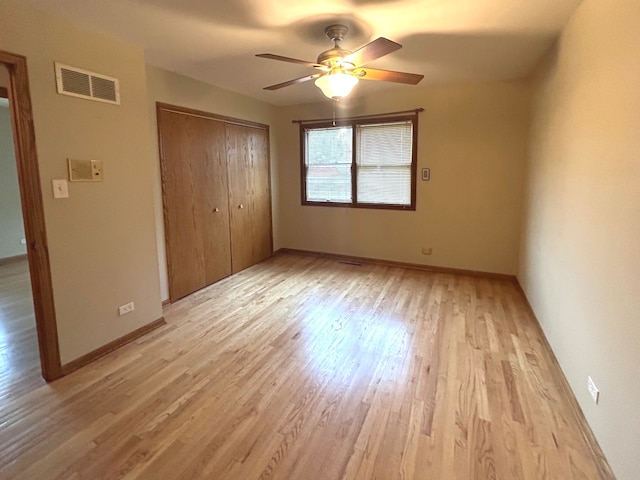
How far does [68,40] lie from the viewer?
2.36 meters

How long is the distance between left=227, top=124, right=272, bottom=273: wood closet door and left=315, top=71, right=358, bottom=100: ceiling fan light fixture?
88.3 inches

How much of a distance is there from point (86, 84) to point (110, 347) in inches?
78.6

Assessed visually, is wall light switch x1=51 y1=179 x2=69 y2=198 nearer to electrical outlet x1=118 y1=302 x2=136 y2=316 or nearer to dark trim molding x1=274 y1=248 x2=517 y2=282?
electrical outlet x1=118 y1=302 x2=136 y2=316

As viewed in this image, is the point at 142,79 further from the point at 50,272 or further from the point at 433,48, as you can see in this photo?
the point at 433,48

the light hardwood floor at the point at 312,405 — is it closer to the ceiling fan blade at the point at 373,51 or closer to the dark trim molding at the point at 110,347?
the dark trim molding at the point at 110,347

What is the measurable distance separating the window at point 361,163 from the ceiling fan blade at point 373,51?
2.37 metres

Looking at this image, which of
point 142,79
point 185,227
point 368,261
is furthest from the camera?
point 368,261

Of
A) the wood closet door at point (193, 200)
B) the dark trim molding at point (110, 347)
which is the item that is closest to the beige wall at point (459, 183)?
the wood closet door at point (193, 200)

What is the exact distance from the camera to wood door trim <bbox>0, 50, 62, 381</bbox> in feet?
6.86

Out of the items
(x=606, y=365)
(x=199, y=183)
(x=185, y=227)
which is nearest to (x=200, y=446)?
(x=606, y=365)

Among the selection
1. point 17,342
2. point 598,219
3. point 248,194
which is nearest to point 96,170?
point 17,342

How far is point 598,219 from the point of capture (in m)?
1.86

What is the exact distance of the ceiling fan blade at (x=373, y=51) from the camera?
2.10 meters

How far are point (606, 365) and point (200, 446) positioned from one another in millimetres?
2090
